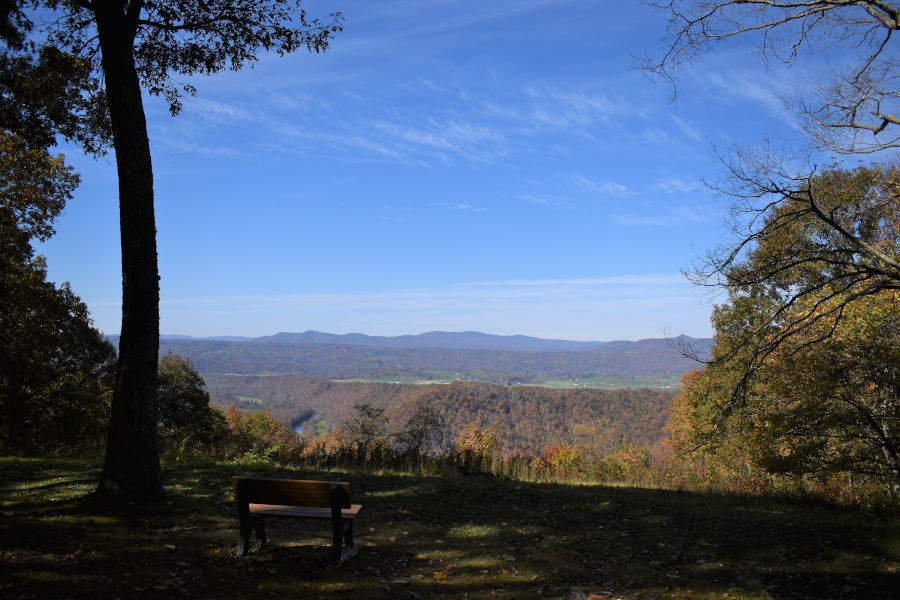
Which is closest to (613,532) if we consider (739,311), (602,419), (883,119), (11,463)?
(883,119)

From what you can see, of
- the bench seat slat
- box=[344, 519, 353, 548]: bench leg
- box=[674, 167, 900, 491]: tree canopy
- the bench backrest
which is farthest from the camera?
box=[674, 167, 900, 491]: tree canopy

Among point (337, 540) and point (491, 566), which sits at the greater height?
point (337, 540)

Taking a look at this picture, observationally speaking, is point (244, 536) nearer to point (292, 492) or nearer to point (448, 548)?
point (292, 492)

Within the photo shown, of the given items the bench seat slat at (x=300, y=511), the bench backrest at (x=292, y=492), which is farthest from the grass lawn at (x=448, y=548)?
the bench backrest at (x=292, y=492)

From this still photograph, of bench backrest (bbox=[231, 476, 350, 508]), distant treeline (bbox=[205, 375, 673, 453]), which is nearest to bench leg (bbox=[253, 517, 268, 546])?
bench backrest (bbox=[231, 476, 350, 508])

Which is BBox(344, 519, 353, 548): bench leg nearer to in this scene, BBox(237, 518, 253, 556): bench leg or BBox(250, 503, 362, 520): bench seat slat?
BBox(250, 503, 362, 520): bench seat slat

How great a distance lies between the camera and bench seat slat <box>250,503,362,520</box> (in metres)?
5.17

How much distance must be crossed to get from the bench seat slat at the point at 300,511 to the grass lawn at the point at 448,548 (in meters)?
0.39

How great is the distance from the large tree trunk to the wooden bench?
1984 millimetres

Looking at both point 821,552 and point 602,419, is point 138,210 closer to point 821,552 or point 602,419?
point 821,552

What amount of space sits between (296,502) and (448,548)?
6.06ft

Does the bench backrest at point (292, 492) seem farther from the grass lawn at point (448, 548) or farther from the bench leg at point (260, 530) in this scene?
the grass lawn at point (448, 548)

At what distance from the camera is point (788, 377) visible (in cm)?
962

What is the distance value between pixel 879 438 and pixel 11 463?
14.3 metres
